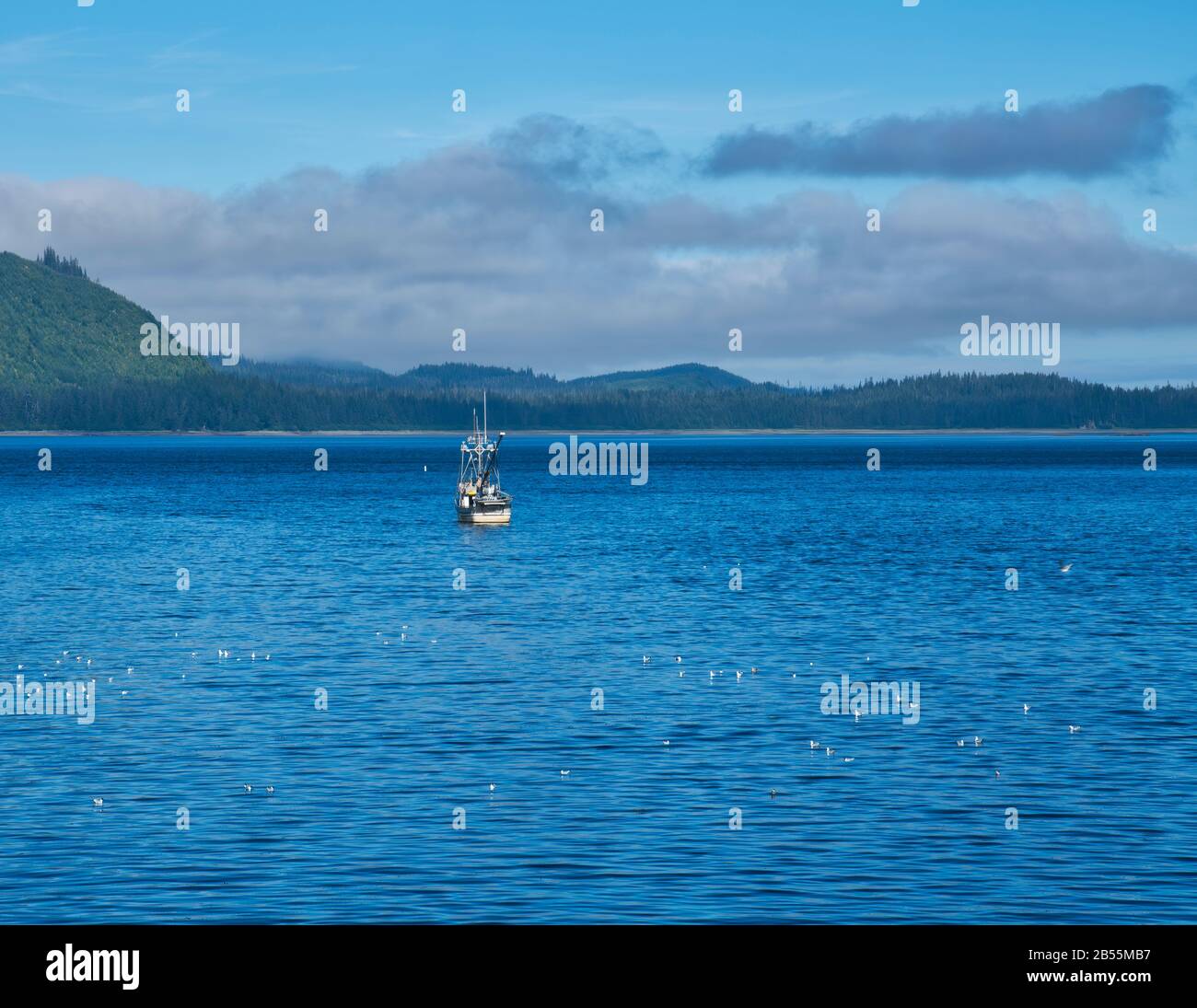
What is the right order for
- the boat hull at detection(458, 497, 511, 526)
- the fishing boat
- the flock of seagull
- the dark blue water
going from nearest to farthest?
the dark blue water → the flock of seagull → the fishing boat → the boat hull at detection(458, 497, 511, 526)

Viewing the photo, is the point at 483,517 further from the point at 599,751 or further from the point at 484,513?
the point at 599,751

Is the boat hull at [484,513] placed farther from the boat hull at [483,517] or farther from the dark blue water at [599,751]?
the dark blue water at [599,751]

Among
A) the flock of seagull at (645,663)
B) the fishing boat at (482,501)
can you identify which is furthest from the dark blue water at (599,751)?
the fishing boat at (482,501)

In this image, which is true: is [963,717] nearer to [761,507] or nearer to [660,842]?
[660,842]

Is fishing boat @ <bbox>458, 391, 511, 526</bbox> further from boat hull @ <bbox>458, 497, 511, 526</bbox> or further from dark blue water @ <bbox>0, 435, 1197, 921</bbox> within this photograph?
dark blue water @ <bbox>0, 435, 1197, 921</bbox>

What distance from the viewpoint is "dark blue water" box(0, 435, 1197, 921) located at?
80.7ft

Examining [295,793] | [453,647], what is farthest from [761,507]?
[295,793]

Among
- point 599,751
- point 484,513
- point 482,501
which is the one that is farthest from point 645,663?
point 484,513

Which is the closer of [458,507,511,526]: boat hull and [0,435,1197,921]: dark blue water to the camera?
[0,435,1197,921]: dark blue water

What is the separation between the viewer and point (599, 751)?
1404 inches

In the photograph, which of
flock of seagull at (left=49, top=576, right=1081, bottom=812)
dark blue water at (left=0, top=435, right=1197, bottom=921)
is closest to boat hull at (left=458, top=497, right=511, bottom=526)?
dark blue water at (left=0, top=435, right=1197, bottom=921)

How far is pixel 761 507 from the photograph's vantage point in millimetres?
165375

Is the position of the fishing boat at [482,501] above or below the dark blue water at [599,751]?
above

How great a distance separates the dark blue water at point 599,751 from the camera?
2459 centimetres
